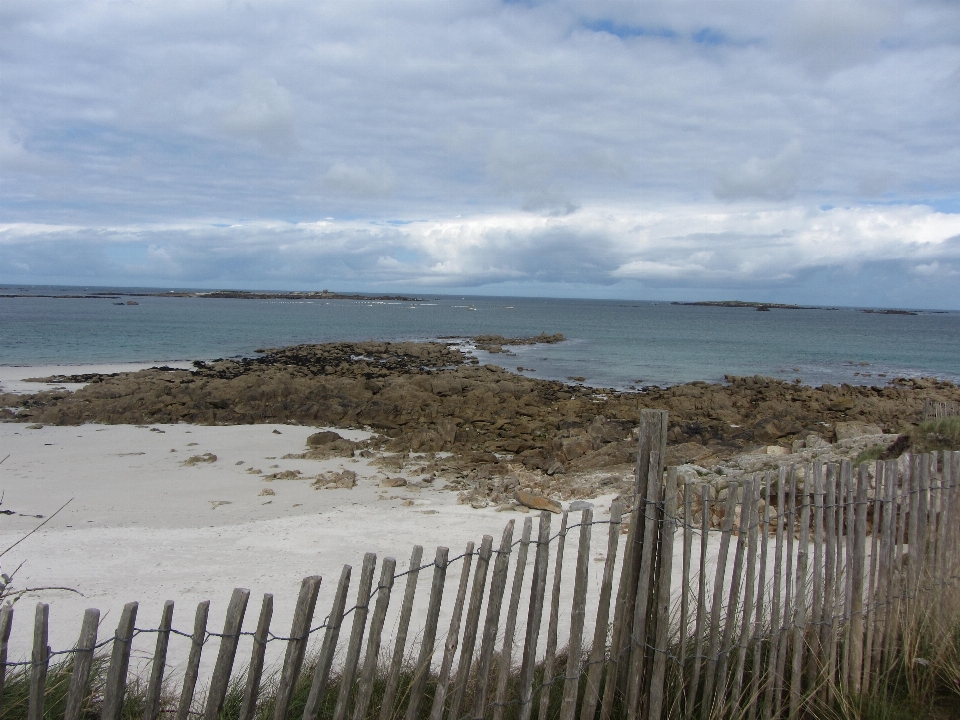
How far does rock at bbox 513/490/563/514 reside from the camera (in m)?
9.62

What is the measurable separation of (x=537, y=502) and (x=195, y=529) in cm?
443

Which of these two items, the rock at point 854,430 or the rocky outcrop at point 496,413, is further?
the rock at point 854,430

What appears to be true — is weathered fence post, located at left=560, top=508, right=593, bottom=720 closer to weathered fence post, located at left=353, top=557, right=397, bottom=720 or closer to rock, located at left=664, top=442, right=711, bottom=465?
weathered fence post, located at left=353, top=557, right=397, bottom=720

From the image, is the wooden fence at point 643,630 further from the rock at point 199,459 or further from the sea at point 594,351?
the sea at point 594,351

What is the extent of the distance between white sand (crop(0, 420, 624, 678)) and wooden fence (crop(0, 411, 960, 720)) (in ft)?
6.51

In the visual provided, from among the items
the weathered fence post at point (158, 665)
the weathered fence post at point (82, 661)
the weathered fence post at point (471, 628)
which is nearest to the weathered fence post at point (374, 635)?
the weathered fence post at point (471, 628)

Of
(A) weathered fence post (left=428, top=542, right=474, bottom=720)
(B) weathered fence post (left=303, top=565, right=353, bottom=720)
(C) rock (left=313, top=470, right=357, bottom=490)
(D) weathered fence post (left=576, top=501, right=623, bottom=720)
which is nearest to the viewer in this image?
(B) weathered fence post (left=303, top=565, right=353, bottom=720)

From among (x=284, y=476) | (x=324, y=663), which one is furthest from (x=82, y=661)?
(x=284, y=476)

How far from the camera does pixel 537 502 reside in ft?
31.7

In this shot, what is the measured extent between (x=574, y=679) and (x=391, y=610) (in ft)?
8.86

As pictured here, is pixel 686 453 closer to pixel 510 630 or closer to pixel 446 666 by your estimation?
pixel 510 630

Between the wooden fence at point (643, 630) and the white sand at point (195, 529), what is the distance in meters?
1.98

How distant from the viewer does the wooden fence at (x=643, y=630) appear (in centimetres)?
311

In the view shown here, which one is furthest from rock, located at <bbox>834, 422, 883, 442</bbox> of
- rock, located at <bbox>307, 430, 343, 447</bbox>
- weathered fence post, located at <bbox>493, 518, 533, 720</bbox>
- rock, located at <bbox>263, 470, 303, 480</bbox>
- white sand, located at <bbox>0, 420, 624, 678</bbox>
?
weathered fence post, located at <bbox>493, 518, 533, 720</bbox>
